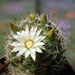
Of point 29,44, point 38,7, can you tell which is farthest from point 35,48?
point 38,7

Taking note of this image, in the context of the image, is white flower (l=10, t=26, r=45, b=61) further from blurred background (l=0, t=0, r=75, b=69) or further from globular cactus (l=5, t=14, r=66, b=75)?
blurred background (l=0, t=0, r=75, b=69)

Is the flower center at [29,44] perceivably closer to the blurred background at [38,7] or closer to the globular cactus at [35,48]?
the globular cactus at [35,48]

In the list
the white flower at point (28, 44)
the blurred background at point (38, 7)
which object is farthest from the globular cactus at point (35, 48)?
the blurred background at point (38, 7)

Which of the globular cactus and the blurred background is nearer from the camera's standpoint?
the globular cactus

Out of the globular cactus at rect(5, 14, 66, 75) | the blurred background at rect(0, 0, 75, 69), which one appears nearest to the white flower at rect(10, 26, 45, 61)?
the globular cactus at rect(5, 14, 66, 75)

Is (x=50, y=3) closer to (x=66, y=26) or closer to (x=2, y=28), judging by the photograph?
(x=66, y=26)

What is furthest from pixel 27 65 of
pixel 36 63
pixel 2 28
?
pixel 2 28

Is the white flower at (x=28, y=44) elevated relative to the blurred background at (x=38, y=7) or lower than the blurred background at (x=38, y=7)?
lower

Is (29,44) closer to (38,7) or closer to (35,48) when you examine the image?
(35,48)
